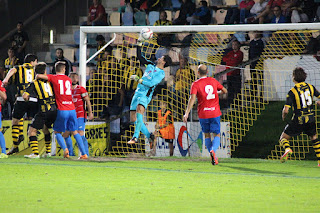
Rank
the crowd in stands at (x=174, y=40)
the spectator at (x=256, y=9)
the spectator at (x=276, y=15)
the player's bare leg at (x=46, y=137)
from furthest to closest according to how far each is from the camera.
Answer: the spectator at (x=256, y=9), the spectator at (x=276, y=15), the crowd in stands at (x=174, y=40), the player's bare leg at (x=46, y=137)

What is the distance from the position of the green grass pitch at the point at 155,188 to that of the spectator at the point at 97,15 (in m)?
8.48

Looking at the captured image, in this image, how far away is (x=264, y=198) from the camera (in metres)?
5.28

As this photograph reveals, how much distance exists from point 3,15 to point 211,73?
7.35 meters

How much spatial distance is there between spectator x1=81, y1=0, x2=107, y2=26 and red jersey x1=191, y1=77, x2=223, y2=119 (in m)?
8.01

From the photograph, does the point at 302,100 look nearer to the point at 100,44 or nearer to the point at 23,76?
the point at 23,76

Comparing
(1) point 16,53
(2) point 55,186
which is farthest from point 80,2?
(2) point 55,186

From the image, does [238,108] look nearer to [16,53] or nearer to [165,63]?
[165,63]

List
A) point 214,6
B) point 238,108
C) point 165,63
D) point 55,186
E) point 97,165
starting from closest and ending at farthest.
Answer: point 55,186 < point 97,165 < point 165,63 < point 238,108 < point 214,6

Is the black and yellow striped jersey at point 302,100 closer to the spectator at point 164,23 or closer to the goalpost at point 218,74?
the goalpost at point 218,74

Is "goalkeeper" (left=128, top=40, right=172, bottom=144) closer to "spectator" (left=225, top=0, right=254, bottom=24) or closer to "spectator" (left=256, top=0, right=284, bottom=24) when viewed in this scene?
"spectator" (left=256, top=0, right=284, bottom=24)

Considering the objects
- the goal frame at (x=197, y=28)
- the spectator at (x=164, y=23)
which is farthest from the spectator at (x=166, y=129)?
the spectator at (x=164, y=23)

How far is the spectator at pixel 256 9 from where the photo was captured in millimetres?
15164

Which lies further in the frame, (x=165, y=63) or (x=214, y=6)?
(x=214, y=6)

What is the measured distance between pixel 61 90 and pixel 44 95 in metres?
0.34
